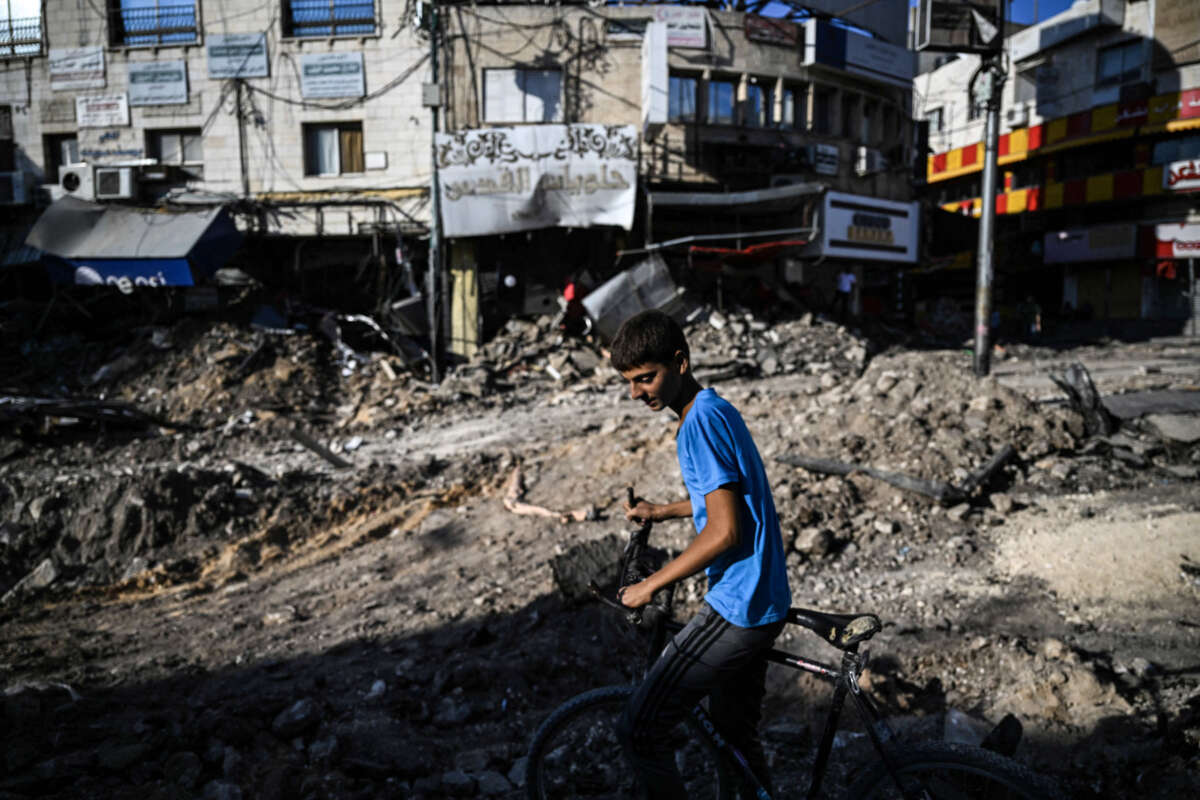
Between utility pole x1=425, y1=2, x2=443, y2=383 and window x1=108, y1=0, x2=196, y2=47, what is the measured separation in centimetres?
690

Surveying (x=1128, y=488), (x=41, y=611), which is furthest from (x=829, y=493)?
(x=41, y=611)

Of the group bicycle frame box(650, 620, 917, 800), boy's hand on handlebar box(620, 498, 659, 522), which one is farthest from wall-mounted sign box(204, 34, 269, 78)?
bicycle frame box(650, 620, 917, 800)

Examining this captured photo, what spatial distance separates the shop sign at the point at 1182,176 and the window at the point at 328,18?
1060 inches

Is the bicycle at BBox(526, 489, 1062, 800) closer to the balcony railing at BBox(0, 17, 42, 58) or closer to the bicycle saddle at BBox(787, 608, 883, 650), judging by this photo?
the bicycle saddle at BBox(787, 608, 883, 650)

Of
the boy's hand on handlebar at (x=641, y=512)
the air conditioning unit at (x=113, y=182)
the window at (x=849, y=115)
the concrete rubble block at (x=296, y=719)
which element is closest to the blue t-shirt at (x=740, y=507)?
the boy's hand on handlebar at (x=641, y=512)

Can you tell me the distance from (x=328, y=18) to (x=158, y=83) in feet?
15.6

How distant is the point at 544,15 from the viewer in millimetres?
18016

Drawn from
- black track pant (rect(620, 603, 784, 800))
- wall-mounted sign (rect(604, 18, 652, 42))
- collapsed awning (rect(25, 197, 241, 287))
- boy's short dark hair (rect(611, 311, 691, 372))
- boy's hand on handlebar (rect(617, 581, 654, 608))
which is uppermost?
wall-mounted sign (rect(604, 18, 652, 42))

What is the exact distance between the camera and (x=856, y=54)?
20484 millimetres

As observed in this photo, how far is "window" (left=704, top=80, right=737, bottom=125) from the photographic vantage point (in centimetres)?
1914

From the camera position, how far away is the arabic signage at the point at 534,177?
16.7 m

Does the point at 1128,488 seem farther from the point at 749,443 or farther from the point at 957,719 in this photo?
the point at 749,443

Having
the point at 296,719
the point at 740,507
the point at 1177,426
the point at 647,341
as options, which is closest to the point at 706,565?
the point at 740,507

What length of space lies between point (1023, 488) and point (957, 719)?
143 inches
